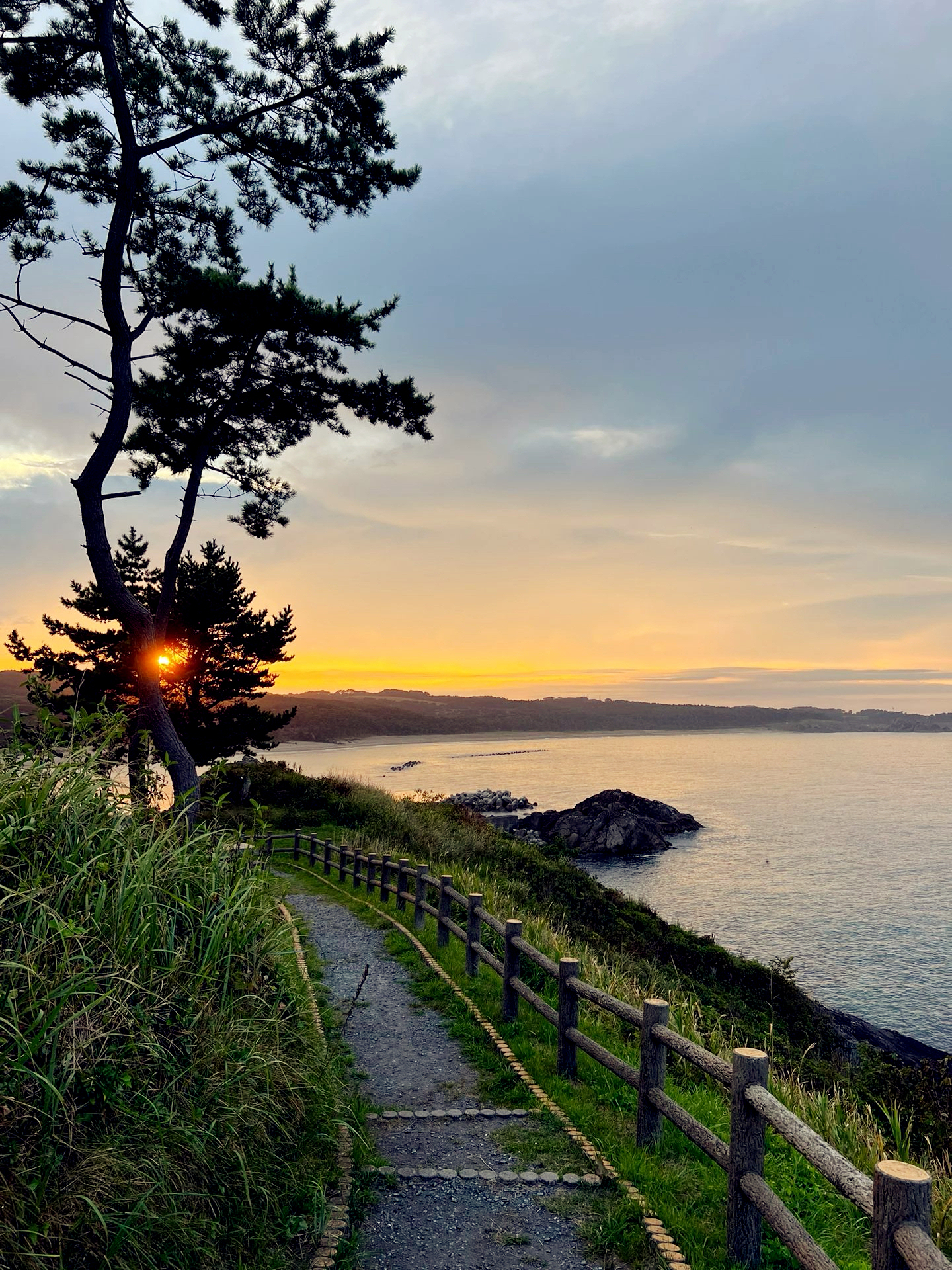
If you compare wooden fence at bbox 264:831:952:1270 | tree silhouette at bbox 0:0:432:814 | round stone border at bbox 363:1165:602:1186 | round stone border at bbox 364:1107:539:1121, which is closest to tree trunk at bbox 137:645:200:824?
tree silhouette at bbox 0:0:432:814

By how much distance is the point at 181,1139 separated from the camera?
14.1 ft

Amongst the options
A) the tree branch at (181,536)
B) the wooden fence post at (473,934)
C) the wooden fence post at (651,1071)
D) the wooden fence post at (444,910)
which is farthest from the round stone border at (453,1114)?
the tree branch at (181,536)

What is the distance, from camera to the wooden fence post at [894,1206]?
3.21m

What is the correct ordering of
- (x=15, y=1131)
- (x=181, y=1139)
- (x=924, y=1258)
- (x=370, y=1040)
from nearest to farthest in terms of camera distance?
(x=924, y=1258) < (x=15, y=1131) < (x=181, y=1139) < (x=370, y=1040)

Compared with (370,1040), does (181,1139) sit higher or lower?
higher

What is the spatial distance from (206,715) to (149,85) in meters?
20.8

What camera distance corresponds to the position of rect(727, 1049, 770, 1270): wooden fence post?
4473 millimetres

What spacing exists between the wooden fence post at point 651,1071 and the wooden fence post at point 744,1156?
3.61 feet

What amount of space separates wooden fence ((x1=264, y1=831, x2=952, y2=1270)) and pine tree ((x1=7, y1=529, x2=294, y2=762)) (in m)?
22.8

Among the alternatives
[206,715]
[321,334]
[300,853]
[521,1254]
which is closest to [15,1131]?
[521,1254]

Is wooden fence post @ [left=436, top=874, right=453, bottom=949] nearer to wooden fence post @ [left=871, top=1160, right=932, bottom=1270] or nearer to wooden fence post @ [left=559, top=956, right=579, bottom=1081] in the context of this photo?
wooden fence post @ [left=559, top=956, right=579, bottom=1081]

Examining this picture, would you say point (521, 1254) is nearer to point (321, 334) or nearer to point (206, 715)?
point (321, 334)

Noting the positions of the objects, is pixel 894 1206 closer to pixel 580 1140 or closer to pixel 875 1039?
pixel 580 1140

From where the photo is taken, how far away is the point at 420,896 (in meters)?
13.9
